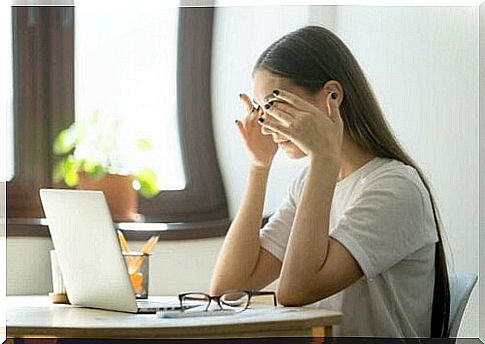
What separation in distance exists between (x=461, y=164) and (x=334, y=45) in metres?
0.26

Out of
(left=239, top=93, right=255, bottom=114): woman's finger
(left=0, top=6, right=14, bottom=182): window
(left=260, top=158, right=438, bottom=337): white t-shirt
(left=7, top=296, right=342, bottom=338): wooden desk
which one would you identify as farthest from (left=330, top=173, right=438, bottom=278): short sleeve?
(left=0, top=6, right=14, bottom=182): window

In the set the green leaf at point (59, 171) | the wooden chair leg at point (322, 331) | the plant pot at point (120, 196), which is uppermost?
the green leaf at point (59, 171)

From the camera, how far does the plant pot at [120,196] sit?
1.56 meters

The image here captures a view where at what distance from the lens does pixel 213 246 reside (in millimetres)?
1558

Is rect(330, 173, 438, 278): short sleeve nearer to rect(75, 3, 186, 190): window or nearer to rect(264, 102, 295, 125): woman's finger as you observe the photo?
rect(264, 102, 295, 125): woman's finger

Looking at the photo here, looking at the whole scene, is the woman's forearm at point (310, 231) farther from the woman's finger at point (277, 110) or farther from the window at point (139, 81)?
the window at point (139, 81)

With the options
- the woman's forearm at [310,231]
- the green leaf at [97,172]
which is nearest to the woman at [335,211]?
the woman's forearm at [310,231]

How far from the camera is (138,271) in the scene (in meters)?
1.55

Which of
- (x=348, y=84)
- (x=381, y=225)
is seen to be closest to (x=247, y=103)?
(x=348, y=84)

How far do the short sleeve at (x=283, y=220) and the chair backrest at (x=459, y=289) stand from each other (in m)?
0.25

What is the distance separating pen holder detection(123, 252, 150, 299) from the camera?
155 cm

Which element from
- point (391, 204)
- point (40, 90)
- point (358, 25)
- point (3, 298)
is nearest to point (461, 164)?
point (391, 204)

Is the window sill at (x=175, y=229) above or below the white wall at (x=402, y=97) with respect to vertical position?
below

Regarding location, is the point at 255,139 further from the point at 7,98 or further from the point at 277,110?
the point at 7,98
